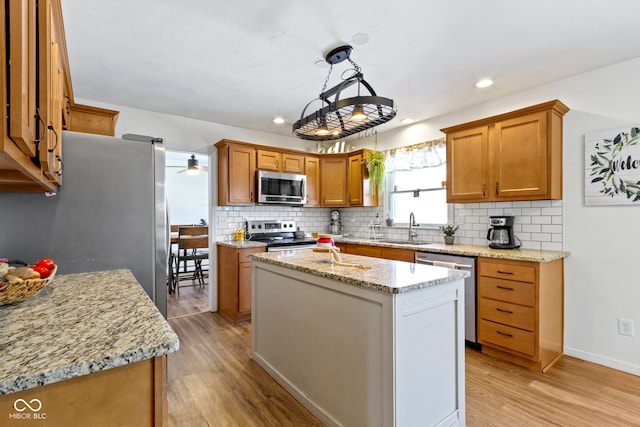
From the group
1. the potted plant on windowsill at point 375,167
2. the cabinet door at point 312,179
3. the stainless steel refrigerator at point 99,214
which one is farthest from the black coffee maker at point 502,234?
the stainless steel refrigerator at point 99,214

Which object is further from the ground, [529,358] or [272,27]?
[272,27]

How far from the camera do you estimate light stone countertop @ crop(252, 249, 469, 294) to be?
59.2 inches

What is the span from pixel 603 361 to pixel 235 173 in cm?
411

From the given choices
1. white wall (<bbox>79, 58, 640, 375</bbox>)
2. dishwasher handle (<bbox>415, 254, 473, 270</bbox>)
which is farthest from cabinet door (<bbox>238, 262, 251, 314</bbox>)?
white wall (<bbox>79, 58, 640, 375</bbox>)

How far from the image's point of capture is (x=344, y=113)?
201 centimetres

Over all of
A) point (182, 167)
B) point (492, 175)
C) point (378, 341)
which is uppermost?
point (182, 167)

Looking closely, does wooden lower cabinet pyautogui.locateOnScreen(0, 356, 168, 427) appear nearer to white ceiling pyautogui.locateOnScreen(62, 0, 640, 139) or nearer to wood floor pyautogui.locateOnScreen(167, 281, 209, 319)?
white ceiling pyautogui.locateOnScreen(62, 0, 640, 139)

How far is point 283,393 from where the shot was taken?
2.16 metres

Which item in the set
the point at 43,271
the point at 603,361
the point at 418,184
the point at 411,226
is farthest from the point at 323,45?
the point at 603,361

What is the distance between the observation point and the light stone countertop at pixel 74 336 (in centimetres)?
67

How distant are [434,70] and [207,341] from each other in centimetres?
333

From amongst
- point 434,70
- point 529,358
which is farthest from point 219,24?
point 529,358

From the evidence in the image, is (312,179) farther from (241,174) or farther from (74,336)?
(74,336)

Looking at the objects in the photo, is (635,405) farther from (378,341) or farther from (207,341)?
(207,341)
